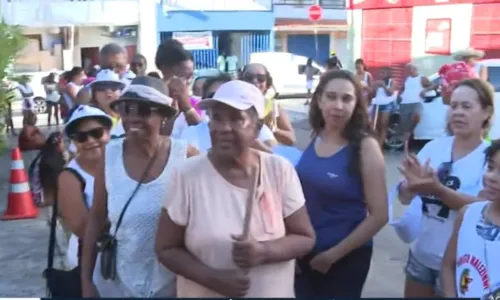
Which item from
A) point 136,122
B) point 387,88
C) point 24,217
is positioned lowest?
point 24,217

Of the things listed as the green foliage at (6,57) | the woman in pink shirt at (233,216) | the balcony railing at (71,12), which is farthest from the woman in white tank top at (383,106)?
the balcony railing at (71,12)

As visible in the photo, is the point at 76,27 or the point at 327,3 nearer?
the point at 76,27

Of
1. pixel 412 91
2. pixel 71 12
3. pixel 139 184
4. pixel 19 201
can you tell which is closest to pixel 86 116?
pixel 139 184

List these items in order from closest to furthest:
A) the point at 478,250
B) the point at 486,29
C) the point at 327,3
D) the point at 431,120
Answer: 1. the point at 478,250
2. the point at 431,120
3. the point at 486,29
4. the point at 327,3

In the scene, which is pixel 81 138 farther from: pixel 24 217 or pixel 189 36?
pixel 189 36

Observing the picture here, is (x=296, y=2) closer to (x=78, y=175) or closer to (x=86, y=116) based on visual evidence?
(x=86, y=116)

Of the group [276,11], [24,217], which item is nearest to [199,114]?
[24,217]

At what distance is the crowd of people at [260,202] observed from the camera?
8.75 ft

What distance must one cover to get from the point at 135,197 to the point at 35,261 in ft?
13.2

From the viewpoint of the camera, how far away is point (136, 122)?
3.06 metres

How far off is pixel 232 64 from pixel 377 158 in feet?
91.0

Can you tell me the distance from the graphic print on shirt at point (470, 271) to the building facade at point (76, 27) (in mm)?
25606

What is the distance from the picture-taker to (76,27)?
29000mm

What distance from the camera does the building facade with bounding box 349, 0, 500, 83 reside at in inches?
792
